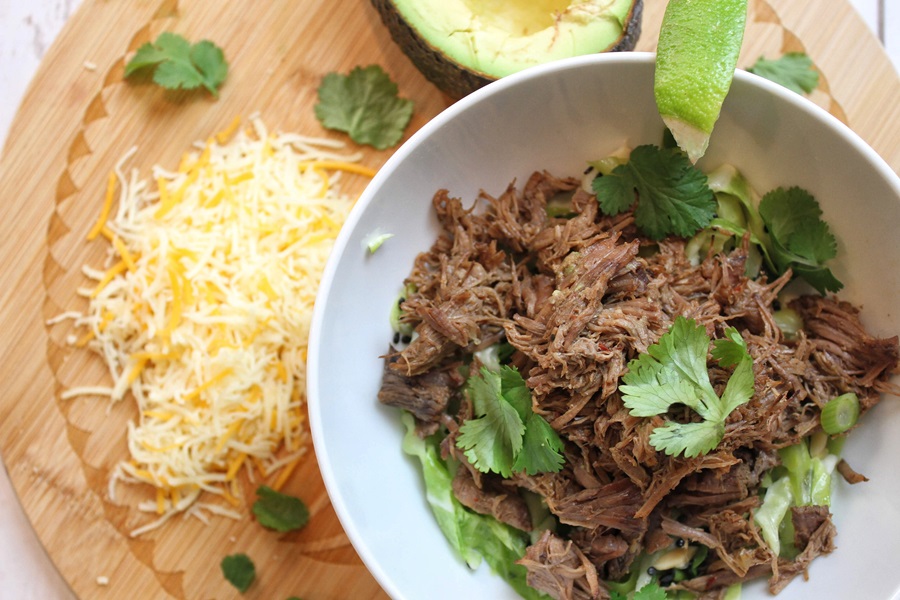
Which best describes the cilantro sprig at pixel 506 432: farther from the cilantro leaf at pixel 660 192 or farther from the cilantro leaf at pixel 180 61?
the cilantro leaf at pixel 180 61

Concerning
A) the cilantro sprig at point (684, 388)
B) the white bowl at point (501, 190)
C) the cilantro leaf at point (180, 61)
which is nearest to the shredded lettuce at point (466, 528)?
the white bowl at point (501, 190)

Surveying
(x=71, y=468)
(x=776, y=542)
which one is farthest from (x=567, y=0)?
(x=71, y=468)

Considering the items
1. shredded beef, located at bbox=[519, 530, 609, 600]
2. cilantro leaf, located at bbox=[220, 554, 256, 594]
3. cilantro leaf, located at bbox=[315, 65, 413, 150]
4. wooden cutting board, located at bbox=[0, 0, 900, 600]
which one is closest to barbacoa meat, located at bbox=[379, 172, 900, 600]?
shredded beef, located at bbox=[519, 530, 609, 600]

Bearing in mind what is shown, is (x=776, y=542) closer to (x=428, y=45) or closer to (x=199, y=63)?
(x=428, y=45)

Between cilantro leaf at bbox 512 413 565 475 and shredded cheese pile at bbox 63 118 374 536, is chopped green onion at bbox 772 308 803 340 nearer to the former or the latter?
cilantro leaf at bbox 512 413 565 475

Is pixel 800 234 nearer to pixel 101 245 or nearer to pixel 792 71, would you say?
pixel 792 71
